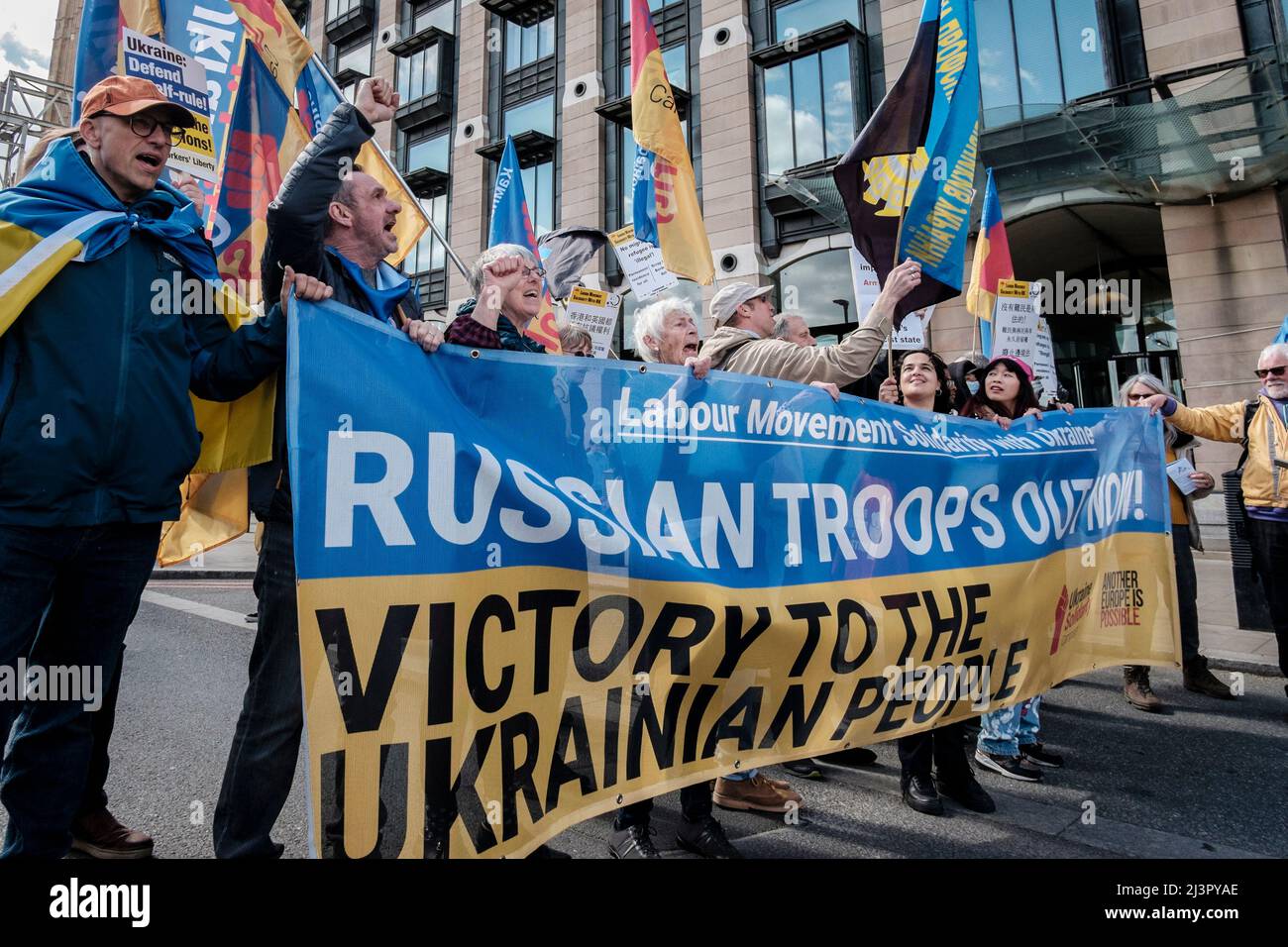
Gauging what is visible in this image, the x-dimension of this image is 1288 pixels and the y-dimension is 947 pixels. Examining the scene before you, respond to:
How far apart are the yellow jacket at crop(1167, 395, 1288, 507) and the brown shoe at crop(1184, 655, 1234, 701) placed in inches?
43.4

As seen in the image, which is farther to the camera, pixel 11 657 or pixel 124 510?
pixel 124 510

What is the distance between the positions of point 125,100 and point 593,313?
556 cm

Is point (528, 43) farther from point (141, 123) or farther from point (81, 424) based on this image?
point (81, 424)

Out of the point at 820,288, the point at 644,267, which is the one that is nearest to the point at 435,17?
the point at 820,288

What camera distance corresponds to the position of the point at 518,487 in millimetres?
2227

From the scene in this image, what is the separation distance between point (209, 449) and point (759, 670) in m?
1.98

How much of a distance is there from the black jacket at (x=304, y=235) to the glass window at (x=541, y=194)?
728 inches

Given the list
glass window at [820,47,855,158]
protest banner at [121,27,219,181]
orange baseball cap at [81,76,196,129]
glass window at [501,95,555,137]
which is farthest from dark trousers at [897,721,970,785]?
glass window at [501,95,555,137]

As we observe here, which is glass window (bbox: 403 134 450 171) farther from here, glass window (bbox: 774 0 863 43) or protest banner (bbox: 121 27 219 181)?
protest banner (bbox: 121 27 219 181)

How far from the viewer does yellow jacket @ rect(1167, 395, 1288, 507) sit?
4445 millimetres

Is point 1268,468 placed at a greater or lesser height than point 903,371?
lesser

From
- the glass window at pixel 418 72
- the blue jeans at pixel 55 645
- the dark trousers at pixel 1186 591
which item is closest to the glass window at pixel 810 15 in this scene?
the glass window at pixel 418 72
